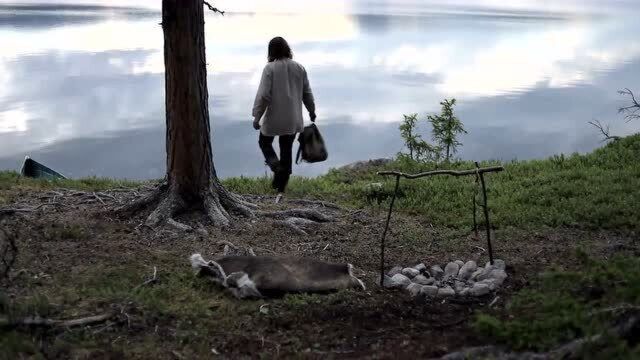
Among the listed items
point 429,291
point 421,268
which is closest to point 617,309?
point 429,291

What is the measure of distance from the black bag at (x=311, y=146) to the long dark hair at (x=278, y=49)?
1068 millimetres

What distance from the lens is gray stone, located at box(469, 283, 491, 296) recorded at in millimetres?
6422

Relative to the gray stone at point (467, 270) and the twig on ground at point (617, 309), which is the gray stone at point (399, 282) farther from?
the twig on ground at point (617, 309)

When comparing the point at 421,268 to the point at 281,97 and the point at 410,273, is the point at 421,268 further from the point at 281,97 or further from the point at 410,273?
the point at 281,97

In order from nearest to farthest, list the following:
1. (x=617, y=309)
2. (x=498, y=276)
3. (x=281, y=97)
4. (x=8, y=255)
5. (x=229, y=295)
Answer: (x=617, y=309) → (x=229, y=295) → (x=498, y=276) → (x=8, y=255) → (x=281, y=97)

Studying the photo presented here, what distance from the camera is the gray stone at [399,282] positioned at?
6672 millimetres

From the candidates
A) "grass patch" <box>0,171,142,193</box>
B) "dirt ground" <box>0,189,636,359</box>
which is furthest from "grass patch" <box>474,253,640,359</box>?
"grass patch" <box>0,171,142,193</box>

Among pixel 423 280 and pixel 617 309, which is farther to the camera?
pixel 423 280

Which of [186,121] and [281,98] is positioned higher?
[281,98]

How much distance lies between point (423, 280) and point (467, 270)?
47 cm

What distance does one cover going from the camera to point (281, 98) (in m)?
10.1

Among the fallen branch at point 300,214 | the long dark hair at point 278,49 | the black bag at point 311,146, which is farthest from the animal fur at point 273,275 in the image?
the long dark hair at point 278,49

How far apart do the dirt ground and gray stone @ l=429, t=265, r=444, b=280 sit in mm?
359

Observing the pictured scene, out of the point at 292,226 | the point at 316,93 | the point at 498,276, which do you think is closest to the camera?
the point at 498,276
